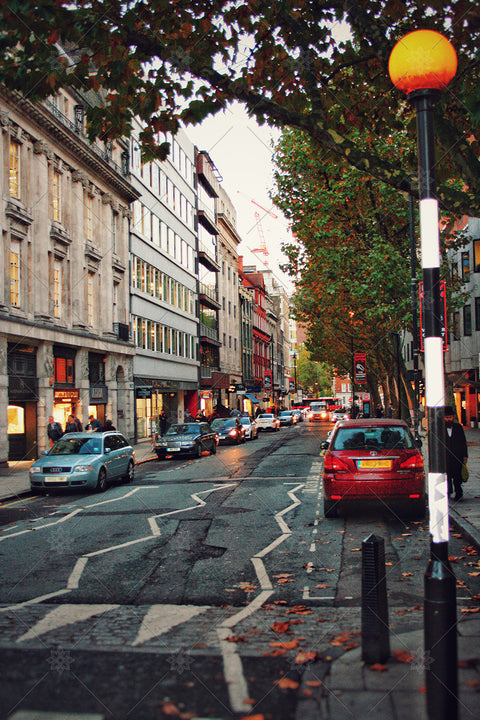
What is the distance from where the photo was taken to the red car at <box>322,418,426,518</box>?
32.5ft

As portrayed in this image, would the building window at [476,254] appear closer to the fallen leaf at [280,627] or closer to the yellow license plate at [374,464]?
the yellow license plate at [374,464]

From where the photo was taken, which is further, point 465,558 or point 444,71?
point 465,558

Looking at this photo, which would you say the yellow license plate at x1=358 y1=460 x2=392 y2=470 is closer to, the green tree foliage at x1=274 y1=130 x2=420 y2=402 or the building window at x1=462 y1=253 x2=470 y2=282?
the green tree foliage at x1=274 y1=130 x2=420 y2=402

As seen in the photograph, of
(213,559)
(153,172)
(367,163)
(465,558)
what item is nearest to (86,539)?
(213,559)

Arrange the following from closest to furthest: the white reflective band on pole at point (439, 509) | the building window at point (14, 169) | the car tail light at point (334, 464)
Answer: the white reflective band on pole at point (439, 509), the car tail light at point (334, 464), the building window at point (14, 169)

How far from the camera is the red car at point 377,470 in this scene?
32.5ft

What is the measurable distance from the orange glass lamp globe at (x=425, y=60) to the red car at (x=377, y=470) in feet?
21.6

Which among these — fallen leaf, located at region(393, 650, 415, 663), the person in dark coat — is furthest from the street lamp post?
the person in dark coat

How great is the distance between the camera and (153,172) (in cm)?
4006

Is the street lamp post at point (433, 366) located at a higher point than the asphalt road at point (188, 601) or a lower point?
higher

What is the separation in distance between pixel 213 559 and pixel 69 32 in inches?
247

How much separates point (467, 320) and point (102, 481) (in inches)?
1098

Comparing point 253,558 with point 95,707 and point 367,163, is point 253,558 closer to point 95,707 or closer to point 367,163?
point 95,707

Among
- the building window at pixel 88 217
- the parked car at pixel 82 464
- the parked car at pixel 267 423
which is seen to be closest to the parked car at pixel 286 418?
the parked car at pixel 267 423
